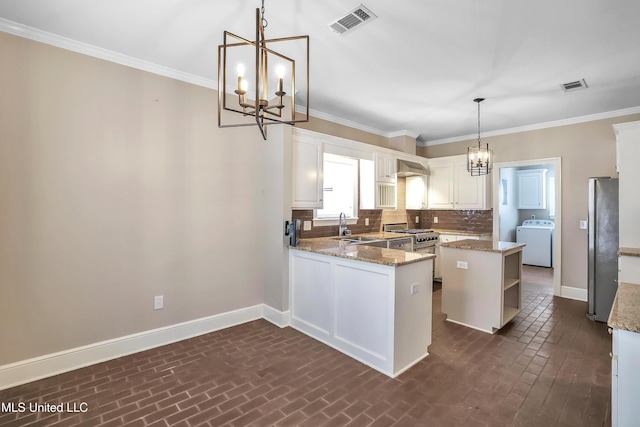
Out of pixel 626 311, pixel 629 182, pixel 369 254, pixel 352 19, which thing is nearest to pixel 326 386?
pixel 369 254

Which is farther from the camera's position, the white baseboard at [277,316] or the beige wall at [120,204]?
the white baseboard at [277,316]

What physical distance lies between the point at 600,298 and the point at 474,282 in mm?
1633

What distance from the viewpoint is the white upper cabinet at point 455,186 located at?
5.20 meters

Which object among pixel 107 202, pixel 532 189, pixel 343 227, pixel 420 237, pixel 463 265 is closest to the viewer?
pixel 107 202

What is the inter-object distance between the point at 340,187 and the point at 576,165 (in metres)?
3.51

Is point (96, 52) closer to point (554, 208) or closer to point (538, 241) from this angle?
point (554, 208)

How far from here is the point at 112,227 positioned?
2693 mm

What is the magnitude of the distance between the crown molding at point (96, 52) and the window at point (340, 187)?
1.99m

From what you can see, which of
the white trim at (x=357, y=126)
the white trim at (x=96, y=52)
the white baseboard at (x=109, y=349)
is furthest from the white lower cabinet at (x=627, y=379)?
the white trim at (x=357, y=126)

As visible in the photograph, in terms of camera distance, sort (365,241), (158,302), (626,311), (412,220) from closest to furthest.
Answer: (626,311) < (158,302) < (365,241) < (412,220)

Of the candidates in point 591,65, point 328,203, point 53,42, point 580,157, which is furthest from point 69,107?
point 580,157

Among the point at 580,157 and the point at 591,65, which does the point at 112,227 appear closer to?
the point at 591,65

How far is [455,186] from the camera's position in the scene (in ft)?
18.0

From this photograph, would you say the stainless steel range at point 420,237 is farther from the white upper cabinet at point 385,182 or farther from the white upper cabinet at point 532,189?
the white upper cabinet at point 532,189
